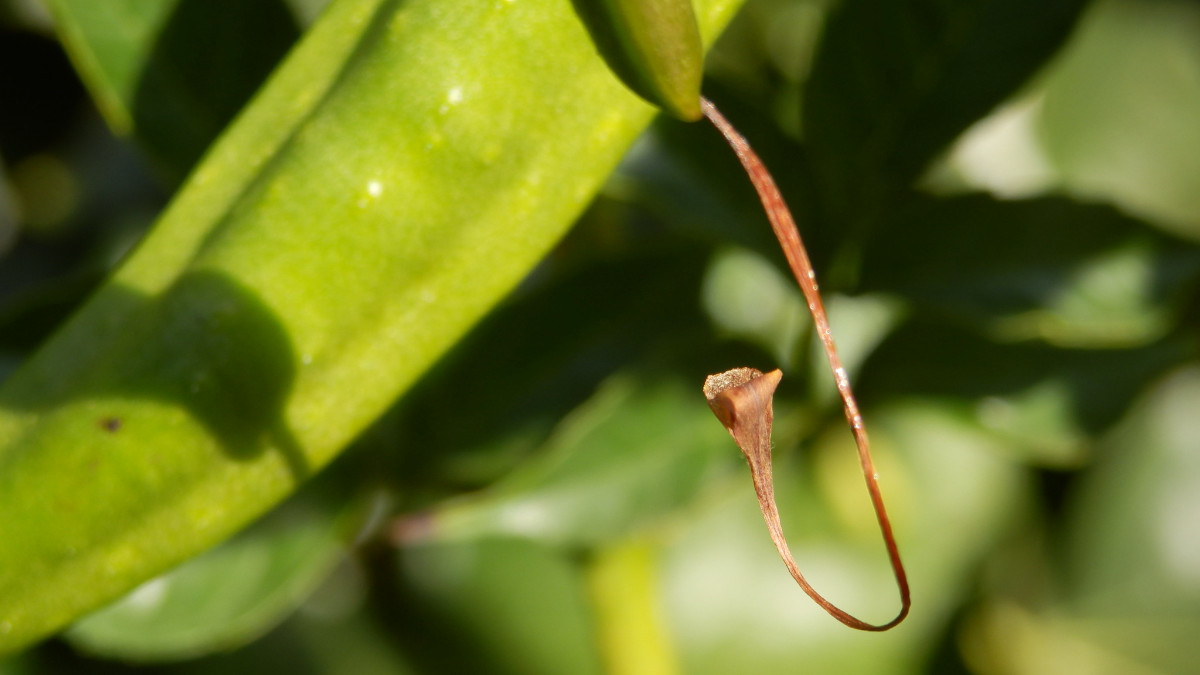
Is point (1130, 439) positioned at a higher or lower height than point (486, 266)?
lower

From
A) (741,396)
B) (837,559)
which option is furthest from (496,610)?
(741,396)

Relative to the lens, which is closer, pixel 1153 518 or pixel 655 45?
pixel 655 45

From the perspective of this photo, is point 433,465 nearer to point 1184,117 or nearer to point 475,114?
point 475,114

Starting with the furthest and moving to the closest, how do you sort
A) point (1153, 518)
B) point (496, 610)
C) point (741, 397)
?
point (1153, 518), point (496, 610), point (741, 397)

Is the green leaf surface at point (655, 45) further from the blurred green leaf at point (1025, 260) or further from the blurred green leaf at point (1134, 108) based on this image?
the blurred green leaf at point (1134, 108)

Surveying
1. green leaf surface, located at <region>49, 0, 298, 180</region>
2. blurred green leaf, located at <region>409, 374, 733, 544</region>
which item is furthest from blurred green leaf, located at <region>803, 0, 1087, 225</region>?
green leaf surface, located at <region>49, 0, 298, 180</region>

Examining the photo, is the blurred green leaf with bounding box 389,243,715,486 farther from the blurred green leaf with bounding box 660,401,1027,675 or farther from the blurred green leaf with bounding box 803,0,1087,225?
the blurred green leaf with bounding box 660,401,1027,675

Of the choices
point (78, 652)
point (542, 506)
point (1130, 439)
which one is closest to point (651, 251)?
point (542, 506)

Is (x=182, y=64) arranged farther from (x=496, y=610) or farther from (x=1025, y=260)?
(x=496, y=610)
